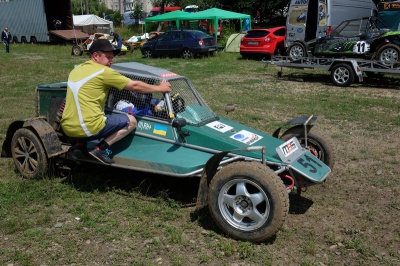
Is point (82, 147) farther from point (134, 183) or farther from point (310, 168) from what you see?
point (310, 168)

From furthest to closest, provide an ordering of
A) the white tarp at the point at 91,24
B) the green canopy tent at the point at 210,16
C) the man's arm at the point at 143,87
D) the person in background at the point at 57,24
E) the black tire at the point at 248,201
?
1. the white tarp at the point at 91,24
2. the person in background at the point at 57,24
3. the green canopy tent at the point at 210,16
4. the man's arm at the point at 143,87
5. the black tire at the point at 248,201

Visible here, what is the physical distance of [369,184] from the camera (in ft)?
18.4

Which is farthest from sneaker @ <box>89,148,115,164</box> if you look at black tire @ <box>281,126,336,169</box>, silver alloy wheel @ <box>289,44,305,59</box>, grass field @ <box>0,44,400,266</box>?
silver alloy wheel @ <box>289,44,305,59</box>

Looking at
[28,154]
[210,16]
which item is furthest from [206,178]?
[210,16]

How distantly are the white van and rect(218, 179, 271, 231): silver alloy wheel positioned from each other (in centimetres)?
1546

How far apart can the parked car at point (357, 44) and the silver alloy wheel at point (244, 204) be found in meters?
10.5

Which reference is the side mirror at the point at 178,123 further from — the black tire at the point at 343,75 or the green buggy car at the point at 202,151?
the black tire at the point at 343,75

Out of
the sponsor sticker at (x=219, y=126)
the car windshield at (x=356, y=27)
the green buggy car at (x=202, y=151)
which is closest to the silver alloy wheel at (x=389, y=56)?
the car windshield at (x=356, y=27)

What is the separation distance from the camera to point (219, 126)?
196 inches

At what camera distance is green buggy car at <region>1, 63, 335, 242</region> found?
403cm

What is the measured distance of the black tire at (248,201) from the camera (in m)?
3.88

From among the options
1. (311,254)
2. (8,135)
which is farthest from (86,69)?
(311,254)

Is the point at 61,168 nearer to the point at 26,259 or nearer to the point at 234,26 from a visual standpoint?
the point at 26,259

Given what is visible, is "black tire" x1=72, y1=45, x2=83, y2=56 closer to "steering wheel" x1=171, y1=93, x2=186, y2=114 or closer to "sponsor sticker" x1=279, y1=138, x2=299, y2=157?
"steering wheel" x1=171, y1=93, x2=186, y2=114
